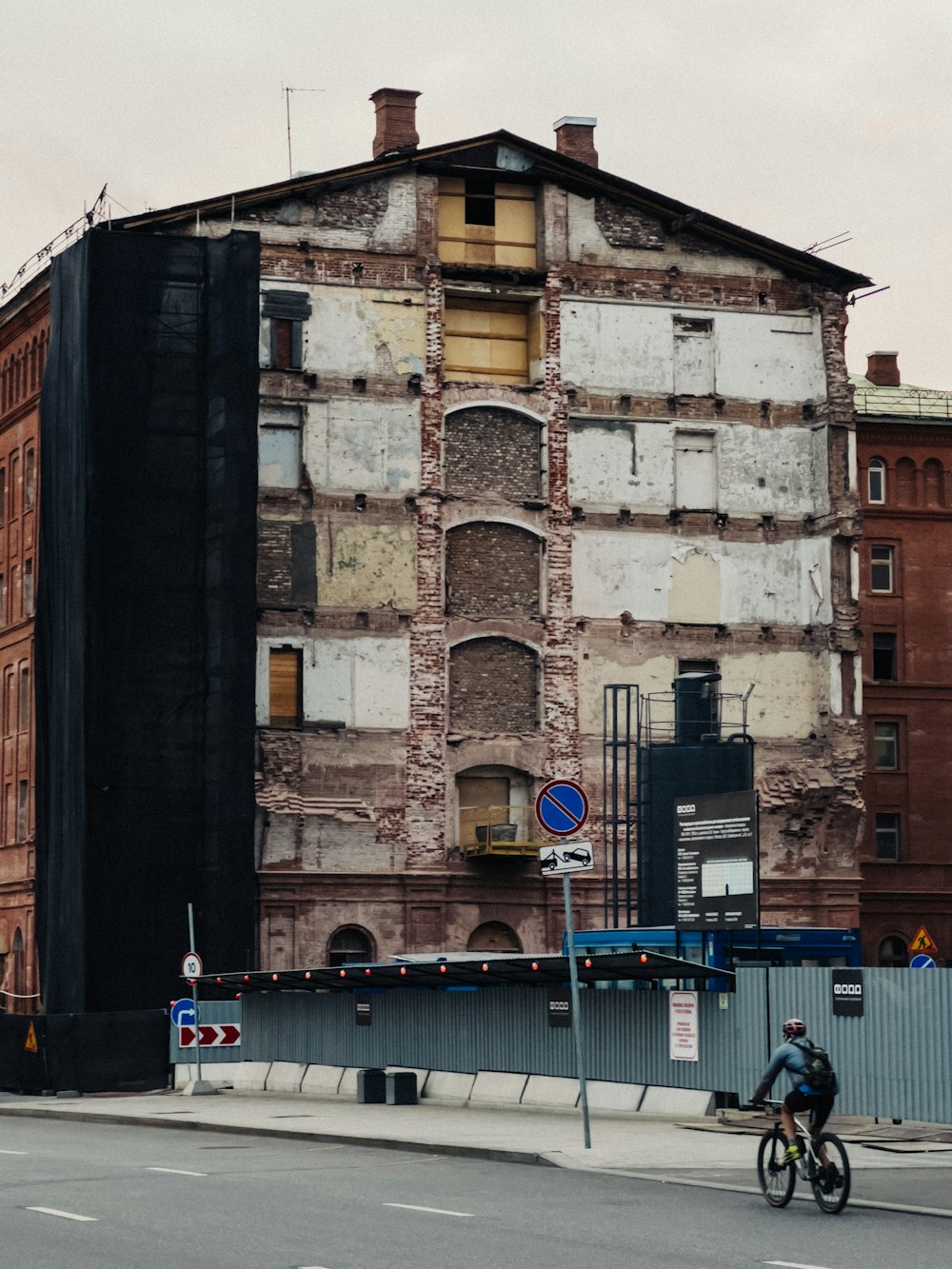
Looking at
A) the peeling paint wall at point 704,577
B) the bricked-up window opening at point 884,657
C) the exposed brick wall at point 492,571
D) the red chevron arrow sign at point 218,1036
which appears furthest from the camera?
the bricked-up window opening at point 884,657

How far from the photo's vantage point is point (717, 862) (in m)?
29.0

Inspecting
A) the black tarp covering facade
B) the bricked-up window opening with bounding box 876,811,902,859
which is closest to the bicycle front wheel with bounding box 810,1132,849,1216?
the black tarp covering facade

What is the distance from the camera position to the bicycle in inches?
666

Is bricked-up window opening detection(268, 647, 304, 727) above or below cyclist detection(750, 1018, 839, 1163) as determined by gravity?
above

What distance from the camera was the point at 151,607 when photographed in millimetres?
52844

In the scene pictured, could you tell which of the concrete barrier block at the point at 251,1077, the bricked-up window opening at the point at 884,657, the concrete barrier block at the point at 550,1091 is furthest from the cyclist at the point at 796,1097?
the bricked-up window opening at the point at 884,657

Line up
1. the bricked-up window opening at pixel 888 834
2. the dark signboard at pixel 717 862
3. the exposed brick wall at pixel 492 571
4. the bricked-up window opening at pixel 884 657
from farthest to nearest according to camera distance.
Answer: the bricked-up window opening at pixel 884 657 < the bricked-up window opening at pixel 888 834 < the exposed brick wall at pixel 492 571 < the dark signboard at pixel 717 862

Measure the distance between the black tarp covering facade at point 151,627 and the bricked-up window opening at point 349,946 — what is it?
2.57 m

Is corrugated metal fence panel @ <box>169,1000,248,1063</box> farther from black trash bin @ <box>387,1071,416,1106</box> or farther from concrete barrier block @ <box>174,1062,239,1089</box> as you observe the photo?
black trash bin @ <box>387,1071,416,1106</box>

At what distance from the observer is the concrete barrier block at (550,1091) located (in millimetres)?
29328

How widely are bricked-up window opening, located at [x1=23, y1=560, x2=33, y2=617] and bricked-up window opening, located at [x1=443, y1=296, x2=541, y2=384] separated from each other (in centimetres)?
1404

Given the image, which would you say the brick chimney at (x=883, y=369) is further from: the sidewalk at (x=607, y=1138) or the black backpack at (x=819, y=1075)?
the black backpack at (x=819, y=1075)

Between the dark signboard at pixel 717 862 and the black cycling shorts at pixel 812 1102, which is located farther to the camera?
the dark signboard at pixel 717 862

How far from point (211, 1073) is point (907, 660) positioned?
4020 cm
